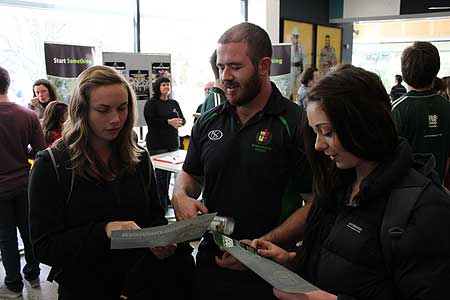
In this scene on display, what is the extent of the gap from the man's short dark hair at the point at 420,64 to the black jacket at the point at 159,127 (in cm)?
266

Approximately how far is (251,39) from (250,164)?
1.46ft

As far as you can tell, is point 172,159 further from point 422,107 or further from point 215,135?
point 215,135

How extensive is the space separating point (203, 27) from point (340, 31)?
3214mm

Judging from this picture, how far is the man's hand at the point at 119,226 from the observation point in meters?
1.35

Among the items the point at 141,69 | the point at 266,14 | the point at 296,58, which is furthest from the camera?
the point at 296,58

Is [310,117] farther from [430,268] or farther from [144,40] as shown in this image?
[144,40]

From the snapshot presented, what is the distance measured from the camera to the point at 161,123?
4613 mm

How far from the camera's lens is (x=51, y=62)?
14.5ft

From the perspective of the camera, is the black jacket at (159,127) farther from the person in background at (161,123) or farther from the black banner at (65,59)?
the black banner at (65,59)

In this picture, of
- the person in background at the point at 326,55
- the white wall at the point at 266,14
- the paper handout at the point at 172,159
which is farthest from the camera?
the person in background at the point at 326,55

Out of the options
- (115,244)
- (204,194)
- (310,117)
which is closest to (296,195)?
(204,194)

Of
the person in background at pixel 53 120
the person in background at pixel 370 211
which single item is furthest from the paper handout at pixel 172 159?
the person in background at pixel 370 211

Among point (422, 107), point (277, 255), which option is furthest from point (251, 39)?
point (422, 107)

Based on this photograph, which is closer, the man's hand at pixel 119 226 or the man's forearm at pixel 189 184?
the man's hand at pixel 119 226
